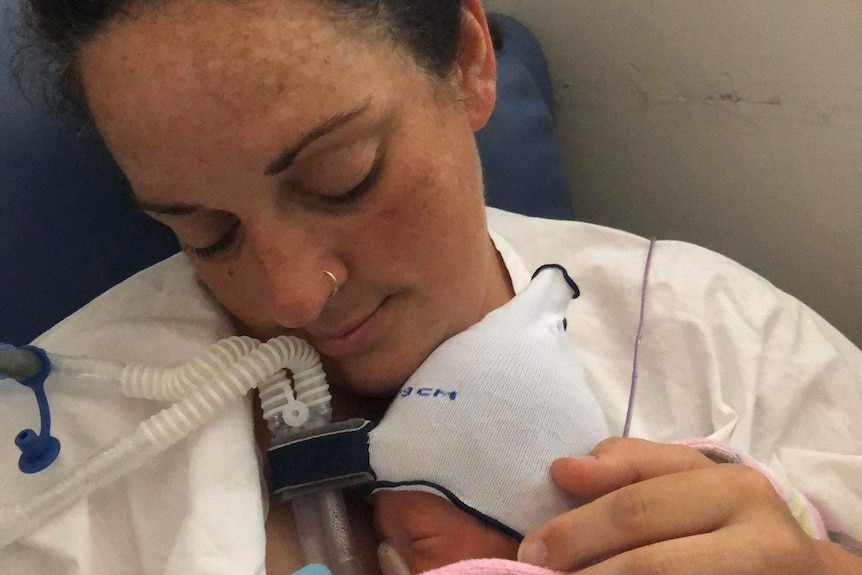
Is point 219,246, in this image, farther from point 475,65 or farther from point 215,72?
point 475,65

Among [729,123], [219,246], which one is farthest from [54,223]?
[729,123]

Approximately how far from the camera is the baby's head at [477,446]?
693 mm

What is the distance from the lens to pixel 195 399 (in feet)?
2.53

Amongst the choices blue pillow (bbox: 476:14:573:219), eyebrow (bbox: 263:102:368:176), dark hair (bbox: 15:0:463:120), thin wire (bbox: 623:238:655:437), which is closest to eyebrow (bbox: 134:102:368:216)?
eyebrow (bbox: 263:102:368:176)

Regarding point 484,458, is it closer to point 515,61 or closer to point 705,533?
point 705,533

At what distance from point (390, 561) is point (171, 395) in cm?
30

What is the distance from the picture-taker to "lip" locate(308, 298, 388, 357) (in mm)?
812

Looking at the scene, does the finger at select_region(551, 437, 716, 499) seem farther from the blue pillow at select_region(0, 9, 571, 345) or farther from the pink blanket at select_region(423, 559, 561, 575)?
the blue pillow at select_region(0, 9, 571, 345)

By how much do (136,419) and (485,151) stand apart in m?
0.88

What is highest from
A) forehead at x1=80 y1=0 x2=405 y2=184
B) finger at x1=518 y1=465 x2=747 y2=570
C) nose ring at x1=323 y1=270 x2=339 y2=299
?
forehead at x1=80 y1=0 x2=405 y2=184

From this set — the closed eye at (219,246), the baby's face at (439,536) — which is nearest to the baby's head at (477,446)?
the baby's face at (439,536)

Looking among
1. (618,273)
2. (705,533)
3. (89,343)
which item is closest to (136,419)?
(89,343)

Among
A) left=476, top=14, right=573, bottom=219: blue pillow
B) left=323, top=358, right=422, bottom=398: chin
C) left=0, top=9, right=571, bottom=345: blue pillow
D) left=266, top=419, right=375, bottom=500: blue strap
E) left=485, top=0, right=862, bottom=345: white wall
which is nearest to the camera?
left=266, top=419, right=375, bottom=500: blue strap

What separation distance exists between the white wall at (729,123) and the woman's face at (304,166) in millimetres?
683
